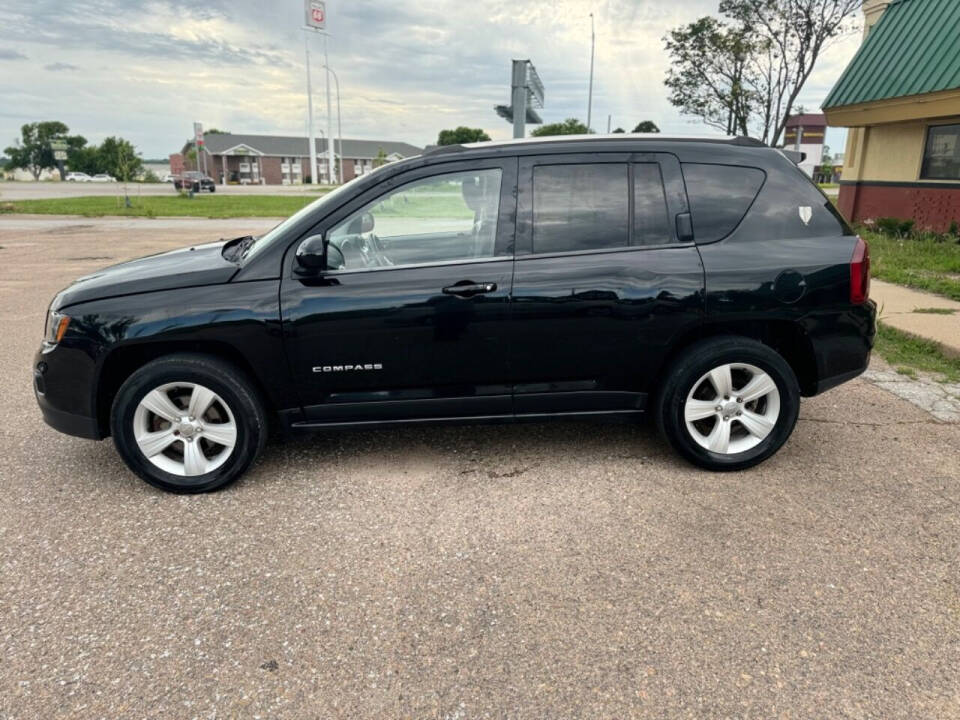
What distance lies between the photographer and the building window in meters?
13.5

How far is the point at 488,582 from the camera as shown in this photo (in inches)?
113

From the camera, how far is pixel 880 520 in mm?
3352

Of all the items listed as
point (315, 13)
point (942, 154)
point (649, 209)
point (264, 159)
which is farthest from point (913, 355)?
point (264, 159)

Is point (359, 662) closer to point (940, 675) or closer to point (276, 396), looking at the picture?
point (276, 396)

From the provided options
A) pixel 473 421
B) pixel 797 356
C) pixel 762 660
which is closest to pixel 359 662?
pixel 762 660

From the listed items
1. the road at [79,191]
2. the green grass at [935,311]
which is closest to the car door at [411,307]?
the green grass at [935,311]

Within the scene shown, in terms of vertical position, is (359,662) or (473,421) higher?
(473,421)

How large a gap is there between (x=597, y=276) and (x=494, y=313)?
0.59 metres

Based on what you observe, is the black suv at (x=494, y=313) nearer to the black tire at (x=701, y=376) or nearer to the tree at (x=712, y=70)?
the black tire at (x=701, y=376)

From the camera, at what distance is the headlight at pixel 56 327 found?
141 inches

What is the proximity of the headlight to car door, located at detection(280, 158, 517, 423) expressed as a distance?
1.15 meters

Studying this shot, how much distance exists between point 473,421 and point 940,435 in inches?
121

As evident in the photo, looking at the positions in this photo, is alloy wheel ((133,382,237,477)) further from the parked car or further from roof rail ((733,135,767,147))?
the parked car

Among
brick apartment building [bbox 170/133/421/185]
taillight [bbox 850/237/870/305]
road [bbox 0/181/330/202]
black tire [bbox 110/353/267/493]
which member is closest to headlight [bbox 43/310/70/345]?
black tire [bbox 110/353/267/493]
